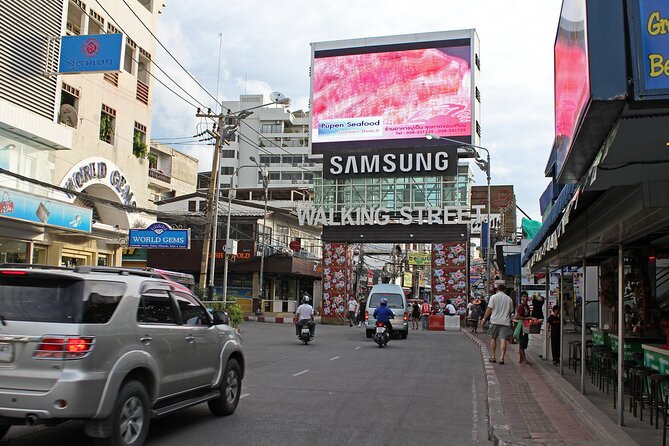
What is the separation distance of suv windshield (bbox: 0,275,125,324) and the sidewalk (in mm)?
4574

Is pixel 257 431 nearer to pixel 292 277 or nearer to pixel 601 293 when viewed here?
pixel 601 293

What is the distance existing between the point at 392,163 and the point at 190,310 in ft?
123

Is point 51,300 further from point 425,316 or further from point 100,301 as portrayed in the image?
point 425,316

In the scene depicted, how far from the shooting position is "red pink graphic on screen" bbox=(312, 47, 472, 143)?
44.7 meters

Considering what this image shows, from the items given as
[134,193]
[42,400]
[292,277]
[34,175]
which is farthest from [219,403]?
[292,277]

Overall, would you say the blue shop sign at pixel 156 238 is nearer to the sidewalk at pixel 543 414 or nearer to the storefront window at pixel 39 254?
the storefront window at pixel 39 254

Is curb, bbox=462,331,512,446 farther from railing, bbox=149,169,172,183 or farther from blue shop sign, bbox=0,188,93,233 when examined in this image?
railing, bbox=149,169,172,183

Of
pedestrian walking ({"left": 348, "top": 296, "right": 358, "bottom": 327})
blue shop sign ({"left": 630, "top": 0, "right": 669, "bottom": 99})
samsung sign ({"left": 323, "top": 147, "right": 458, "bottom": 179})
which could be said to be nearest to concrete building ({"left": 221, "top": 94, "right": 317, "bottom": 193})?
samsung sign ({"left": 323, "top": 147, "right": 458, "bottom": 179})

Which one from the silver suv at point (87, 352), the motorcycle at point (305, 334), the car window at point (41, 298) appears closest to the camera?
the silver suv at point (87, 352)

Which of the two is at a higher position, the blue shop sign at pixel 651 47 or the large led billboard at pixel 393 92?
the large led billboard at pixel 393 92

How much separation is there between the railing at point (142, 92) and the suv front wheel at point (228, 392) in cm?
2047

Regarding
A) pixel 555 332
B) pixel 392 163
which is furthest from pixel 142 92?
pixel 392 163

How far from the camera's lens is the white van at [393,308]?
87.9 feet

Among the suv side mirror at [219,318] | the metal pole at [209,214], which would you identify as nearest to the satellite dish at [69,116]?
the metal pole at [209,214]
